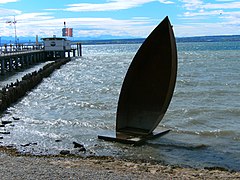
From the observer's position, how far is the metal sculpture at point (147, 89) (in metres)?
14.0

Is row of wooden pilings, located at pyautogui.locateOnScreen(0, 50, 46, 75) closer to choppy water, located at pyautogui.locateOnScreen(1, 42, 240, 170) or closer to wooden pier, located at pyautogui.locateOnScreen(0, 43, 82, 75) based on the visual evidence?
wooden pier, located at pyautogui.locateOnScreen(0, 43, 82, 75)

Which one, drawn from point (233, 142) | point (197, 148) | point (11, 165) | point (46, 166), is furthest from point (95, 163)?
point (233, 142)

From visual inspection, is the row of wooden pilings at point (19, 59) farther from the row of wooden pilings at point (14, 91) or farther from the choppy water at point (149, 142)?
the choppy water at point (149, 142)

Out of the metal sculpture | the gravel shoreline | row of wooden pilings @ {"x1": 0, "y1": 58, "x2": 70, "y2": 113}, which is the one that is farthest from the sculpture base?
row of wooden pilings @ {"x1": 0, "y1": 58, "x2": 70, "y2": 113}

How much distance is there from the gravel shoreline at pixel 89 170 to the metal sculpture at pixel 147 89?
2.66 meters

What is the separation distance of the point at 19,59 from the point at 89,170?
49.0 meters

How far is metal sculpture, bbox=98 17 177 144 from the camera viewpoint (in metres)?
14.0

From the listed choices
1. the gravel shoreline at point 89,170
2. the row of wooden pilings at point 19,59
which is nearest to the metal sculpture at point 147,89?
the gravel shoreline at point 89,170

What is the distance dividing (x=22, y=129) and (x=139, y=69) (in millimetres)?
5565

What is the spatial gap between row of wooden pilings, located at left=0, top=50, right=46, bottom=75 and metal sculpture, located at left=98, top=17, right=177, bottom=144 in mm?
27995

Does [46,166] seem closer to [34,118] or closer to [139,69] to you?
[139,69]

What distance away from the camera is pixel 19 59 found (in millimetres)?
57188

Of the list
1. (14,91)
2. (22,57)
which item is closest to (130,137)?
(14,91)

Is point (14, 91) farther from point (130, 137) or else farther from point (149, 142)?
point (149, 142)
